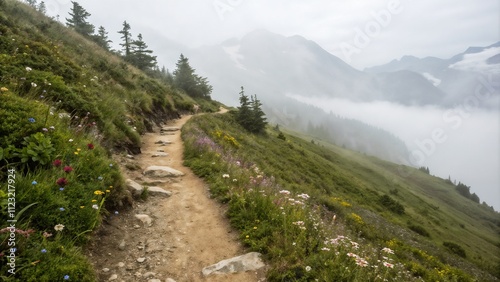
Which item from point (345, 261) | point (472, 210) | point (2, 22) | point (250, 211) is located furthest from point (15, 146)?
point (472, 210)

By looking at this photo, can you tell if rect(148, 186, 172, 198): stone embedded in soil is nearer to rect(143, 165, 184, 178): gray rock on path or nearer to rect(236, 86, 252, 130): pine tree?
rect(143, 165, 184, 178): gray rock on path

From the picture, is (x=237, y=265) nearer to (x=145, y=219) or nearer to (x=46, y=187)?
(x=145, y=219)

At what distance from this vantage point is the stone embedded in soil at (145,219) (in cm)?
611

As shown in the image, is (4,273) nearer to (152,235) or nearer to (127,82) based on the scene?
(152,235)

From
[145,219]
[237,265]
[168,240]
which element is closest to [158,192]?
[145,219]

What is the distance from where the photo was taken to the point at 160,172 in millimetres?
9414

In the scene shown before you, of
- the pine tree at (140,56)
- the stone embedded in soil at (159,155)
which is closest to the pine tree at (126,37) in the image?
the pine tree at (140,56)

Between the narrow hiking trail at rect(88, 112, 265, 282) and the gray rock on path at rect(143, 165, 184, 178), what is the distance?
0.60 m

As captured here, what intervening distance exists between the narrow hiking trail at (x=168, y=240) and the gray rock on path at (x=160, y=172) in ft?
1.98

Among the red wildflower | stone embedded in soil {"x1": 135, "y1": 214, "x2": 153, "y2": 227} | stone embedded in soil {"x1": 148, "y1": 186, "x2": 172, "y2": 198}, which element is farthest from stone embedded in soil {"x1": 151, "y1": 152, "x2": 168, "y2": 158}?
the red wildflower

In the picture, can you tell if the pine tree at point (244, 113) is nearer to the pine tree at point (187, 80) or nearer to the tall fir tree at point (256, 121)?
the tall fir tree at point (256, 121)

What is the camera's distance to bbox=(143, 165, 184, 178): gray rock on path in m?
9.22

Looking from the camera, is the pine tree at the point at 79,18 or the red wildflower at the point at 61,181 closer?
the red wildflower at the point at 61,181

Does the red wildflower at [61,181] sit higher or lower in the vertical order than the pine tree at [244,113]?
lower
